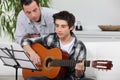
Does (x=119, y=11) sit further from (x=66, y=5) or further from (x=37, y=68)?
(x=37, y=68)

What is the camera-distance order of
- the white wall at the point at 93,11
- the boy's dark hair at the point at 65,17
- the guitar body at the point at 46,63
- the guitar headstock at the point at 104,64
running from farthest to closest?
1. the white wall at the point at 93,11
2. the boy's dark hair at the point at 65,17
3. the guitar body at the point at 46,63
4. the guitar headstock at the point at 104,64

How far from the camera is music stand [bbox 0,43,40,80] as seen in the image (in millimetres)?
2471

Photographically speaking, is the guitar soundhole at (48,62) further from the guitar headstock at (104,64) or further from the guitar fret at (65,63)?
the guitar headstock at (104,64)

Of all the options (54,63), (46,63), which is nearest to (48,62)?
(46,63)

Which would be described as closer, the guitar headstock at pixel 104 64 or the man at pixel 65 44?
the guitar headstock at pixel 104 64

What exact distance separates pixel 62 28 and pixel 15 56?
0.48 metres

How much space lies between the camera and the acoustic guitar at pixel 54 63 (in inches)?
98.2

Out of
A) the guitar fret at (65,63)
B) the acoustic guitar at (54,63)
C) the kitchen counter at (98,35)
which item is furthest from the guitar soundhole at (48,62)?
the kitchen counter at (98,35)

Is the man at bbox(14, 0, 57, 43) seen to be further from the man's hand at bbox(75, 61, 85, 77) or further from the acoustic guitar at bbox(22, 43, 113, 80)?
the man's hand at bbox(75, 61, 85, 77)

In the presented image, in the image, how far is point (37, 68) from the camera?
2592 mm

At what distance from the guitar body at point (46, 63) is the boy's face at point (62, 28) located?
142mm

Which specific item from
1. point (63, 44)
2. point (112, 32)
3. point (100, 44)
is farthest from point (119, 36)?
point (63, 44)

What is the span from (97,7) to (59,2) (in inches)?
22.4

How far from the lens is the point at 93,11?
4.68 meters
